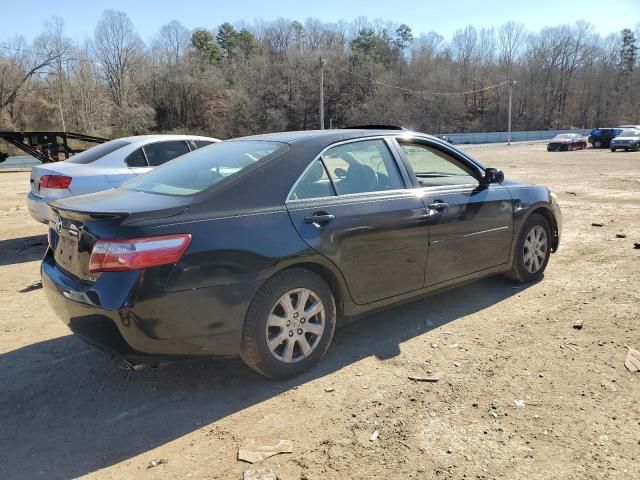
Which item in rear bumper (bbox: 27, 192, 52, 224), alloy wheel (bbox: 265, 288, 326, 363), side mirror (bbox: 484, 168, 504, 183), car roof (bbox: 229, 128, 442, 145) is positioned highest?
car roof (bbox: 229, 128, 442, 145)

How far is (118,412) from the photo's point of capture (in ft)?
10.1

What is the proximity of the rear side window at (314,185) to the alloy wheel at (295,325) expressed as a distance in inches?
25.7

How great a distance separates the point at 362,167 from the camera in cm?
392

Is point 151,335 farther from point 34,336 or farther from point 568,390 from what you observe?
point 568,390

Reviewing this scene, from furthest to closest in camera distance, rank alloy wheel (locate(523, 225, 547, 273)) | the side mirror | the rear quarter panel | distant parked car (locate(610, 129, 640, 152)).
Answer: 1. distant parked car (locate(610, 129, 640, 152))
2. alloy wheel (locate(523, 225, 547, 273))
3. the rear quarter panel
4. the side mirror

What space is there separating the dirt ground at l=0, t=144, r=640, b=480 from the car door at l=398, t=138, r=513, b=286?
47 cm

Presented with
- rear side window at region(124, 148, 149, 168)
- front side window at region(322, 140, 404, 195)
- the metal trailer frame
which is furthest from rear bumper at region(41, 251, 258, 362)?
the metal trailer frame

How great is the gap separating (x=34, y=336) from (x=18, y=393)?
1029 millimetres

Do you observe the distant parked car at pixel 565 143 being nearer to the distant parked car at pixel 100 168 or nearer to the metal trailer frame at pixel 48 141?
the metal trailer frame at pixel 48 141

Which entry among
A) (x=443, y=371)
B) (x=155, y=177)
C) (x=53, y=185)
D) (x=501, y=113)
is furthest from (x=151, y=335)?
(x=501, y=113)

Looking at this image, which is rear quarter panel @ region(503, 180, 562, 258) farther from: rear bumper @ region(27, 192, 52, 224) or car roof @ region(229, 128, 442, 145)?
rear bumper @ region(27, 192, 52, 224)

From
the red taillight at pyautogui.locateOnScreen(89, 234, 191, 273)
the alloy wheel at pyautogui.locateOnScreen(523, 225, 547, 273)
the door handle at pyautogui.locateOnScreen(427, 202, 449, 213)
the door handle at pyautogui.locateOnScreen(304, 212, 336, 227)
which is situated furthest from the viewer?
the alloy wheel at pyautogui.locateOnScreen(523, 225, 547, 273)

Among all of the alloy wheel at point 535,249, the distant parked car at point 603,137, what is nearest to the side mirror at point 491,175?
the alloy wheel at point 535,249

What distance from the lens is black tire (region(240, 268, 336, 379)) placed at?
313 centimetres
